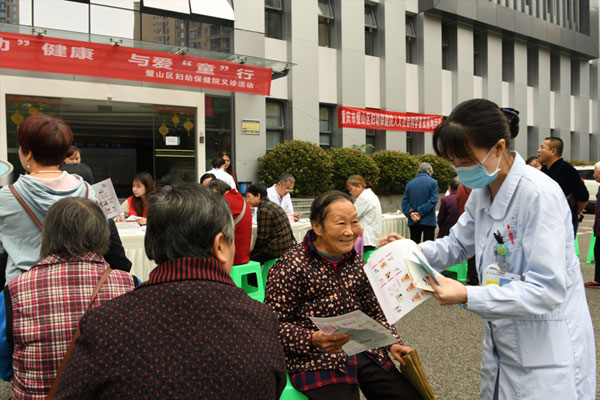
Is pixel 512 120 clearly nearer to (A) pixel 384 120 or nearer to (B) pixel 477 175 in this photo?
(B) pixel 477 175

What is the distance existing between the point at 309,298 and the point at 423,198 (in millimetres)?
6243

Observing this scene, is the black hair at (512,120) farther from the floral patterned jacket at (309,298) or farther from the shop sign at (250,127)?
the shop sign at (250,127)

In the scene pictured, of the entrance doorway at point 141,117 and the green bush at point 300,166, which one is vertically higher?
the entrance doorway at point 141,117

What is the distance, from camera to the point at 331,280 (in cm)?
275

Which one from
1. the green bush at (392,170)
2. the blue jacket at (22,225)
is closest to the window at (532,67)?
the green bush at (392,170)

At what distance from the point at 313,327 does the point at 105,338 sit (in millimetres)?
1555

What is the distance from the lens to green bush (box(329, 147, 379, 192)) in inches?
634

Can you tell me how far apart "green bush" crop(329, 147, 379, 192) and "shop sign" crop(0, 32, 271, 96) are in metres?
3.85

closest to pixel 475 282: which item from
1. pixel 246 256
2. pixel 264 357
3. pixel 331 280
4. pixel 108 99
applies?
pixel 246 256

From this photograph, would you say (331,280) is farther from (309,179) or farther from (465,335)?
(309,179)

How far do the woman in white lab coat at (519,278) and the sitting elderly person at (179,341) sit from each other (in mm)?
776

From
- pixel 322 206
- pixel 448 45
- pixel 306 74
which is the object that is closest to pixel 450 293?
pixel 322 206

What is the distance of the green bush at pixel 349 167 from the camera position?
16.1 metres

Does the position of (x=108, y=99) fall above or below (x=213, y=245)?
above
